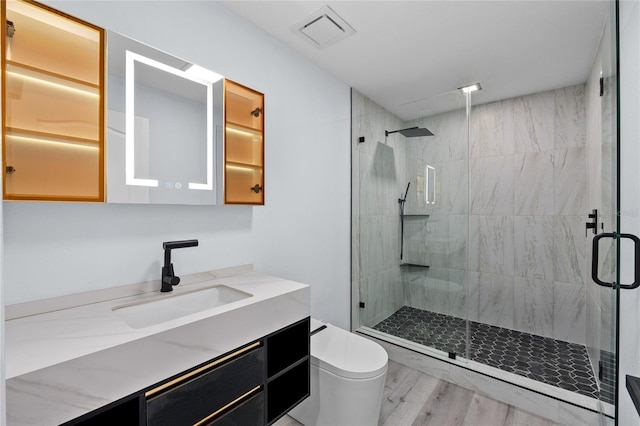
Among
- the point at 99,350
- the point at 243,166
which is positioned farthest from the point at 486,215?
the point at 99,350

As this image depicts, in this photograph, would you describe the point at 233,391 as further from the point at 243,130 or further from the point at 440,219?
the point at 440,219

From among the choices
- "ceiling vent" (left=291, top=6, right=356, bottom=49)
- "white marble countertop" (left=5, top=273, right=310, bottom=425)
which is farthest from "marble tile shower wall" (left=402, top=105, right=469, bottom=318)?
"white marble countertop" (left=5, top=273, right=310, bottom=425)

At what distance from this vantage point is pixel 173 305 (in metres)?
1.36

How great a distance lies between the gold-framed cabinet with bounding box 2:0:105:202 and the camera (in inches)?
39.9

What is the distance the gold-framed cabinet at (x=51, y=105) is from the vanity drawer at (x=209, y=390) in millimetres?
771

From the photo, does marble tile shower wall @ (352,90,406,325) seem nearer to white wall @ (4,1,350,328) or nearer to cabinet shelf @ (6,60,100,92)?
white wall @ (4,1,350,328)

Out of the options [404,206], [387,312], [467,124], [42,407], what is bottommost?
[387,312]

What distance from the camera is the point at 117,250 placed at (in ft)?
4.25

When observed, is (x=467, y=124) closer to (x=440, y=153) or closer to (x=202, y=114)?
(x=440, y=153)

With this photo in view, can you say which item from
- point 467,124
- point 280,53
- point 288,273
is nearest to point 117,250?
point 288,273

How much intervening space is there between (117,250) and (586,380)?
2.93 meters

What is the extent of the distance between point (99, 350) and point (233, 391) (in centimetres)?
53

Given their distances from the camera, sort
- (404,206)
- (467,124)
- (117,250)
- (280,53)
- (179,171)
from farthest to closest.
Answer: (404,206), (467,124), (280,53), (179,171), (117,250)

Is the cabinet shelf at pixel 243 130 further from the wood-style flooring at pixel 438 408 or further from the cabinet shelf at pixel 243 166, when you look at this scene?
the wood-style flooring at pixel 438 408
